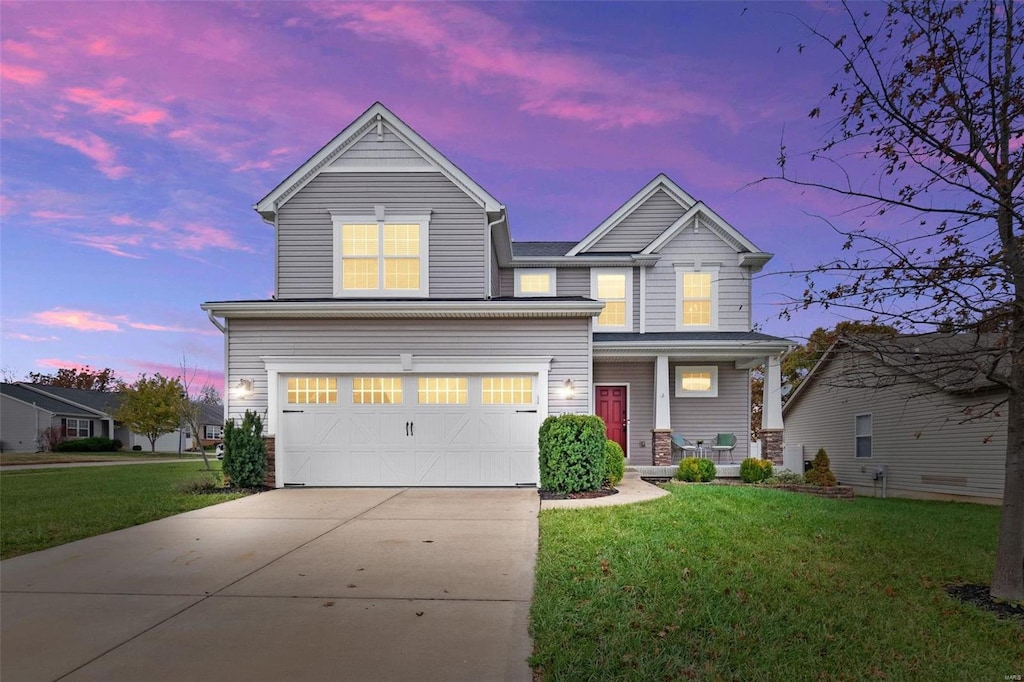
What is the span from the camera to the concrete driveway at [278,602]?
3762 millimetres

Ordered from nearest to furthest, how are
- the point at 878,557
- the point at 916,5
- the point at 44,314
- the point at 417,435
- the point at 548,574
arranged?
1. the point at 916,5
2. the point at 548,574
3. the point at 878,557
4. the point at 417,435
5. the point at 44,314

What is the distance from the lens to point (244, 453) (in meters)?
11.6

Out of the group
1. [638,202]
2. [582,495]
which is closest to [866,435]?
[638,202]

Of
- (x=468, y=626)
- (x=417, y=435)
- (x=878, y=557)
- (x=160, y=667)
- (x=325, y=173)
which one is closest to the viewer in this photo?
(x=160, y=667)

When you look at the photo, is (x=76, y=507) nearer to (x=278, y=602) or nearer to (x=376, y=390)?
(x=376, y=390)

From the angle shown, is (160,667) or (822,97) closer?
(160,667)

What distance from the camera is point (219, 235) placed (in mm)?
19062

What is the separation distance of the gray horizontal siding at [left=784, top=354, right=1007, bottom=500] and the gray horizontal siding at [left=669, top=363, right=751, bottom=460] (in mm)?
2395

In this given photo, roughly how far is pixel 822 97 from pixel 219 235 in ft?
61.1

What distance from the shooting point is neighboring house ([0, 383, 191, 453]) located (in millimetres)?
39094

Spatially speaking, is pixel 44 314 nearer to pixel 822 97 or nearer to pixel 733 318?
pixel 733 318

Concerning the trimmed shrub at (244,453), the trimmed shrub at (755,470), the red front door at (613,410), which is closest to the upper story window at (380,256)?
the trimmed shrub at (244,453)

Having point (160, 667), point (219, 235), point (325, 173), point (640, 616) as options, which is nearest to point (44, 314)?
point (219, 235)

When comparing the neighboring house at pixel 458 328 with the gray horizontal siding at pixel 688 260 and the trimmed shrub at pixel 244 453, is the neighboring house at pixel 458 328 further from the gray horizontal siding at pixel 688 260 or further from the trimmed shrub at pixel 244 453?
the trimmed shrub at pixel 244 453
